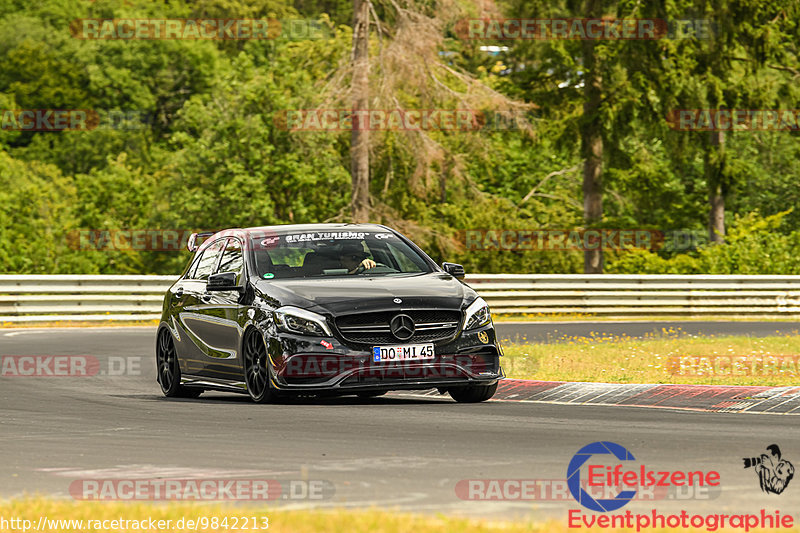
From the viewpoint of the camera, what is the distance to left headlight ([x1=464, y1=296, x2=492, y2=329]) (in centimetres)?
1260

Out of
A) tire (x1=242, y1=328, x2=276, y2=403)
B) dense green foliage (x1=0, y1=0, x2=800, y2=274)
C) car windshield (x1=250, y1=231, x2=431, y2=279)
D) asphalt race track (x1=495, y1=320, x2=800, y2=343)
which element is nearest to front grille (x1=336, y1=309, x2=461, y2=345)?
tire (x1=242, y1=328, x2=276, y2=403)

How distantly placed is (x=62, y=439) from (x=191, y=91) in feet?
236

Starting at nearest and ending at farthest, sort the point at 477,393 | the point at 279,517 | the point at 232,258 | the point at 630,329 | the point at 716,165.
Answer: the point at 279,517
the point at 477,393
the point at 232,258
the point at 630,329
the point at 716,165

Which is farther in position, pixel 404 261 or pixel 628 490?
pixel 404 261

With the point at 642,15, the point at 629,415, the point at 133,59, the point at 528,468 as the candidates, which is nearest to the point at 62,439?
the point at 528,468

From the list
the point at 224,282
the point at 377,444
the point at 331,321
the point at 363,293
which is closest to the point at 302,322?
the point at 331,321

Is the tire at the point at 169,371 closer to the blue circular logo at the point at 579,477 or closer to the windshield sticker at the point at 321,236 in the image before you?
the windshield sticker at the point at 321,236

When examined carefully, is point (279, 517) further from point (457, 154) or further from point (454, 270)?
point (457, 154)

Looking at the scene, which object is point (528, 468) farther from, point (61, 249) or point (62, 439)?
point (61, 249)

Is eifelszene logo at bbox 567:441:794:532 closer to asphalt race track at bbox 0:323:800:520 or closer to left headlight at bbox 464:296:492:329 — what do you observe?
asphalt race track at bbox 0:323:800:520

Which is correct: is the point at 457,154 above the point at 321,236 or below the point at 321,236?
below

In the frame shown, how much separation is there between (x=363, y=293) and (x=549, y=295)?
19.6 metres

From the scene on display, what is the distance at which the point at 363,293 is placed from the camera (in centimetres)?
1248

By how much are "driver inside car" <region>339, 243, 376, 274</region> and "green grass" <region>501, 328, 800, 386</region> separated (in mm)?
2545
